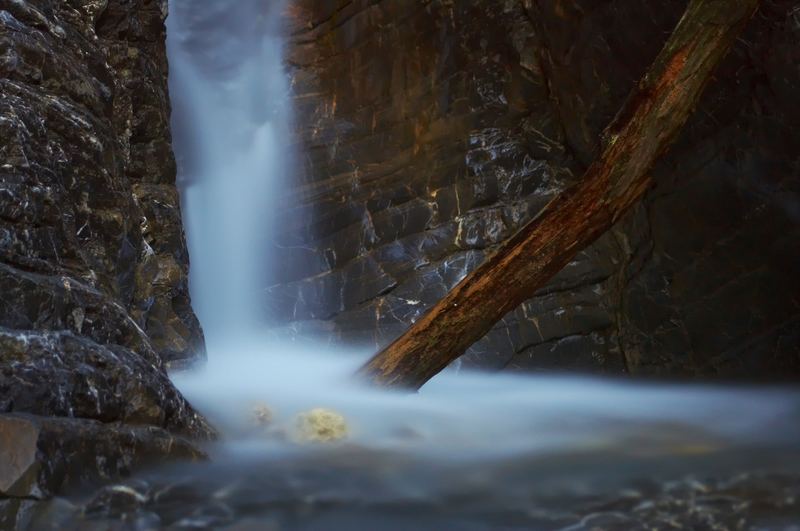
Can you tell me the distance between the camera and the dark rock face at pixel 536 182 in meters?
5.74

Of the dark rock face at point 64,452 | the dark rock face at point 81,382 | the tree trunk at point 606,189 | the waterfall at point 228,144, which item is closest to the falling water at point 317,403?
the waterfall at point 228,144

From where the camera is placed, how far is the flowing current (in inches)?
105

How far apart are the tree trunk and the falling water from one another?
2.09ft

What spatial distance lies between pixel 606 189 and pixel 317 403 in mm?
2201

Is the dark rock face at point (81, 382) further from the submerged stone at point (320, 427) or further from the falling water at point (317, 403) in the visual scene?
the submerged stone at point (320, 427)

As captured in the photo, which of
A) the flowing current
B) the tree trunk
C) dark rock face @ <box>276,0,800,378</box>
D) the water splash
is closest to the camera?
the flowing current

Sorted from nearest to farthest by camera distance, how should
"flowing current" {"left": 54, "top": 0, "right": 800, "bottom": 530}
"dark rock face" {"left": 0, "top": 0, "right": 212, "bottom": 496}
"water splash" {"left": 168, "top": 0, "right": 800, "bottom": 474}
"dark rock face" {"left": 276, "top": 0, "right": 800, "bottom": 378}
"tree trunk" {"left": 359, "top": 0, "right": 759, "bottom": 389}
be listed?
"flowing current" {"left": 54, "top": 0, "right": 800, "bottom": 530} < "dark rock face" {"left": 0, "top": 0, "right": 212, "bottom": 496} < "water splash" {"left": 168, "top": 0, "right": 800, "bottom": 474} < "tree trunk" {"left": 359, "top": 0, "right": 759, "bottom": 389} < "dark rock face" {"left": 276, "top": 0, "right": 800, "bottom": 378}

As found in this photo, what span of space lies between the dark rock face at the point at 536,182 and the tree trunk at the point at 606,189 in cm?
113

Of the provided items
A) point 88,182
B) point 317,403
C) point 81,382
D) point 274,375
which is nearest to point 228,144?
point 274,375

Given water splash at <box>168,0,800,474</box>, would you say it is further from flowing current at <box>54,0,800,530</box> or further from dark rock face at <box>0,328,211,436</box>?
dark rock face at <box>0,328,211,436</box>

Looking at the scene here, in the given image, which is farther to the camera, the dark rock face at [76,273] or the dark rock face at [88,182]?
the dark rock face at [88,182]

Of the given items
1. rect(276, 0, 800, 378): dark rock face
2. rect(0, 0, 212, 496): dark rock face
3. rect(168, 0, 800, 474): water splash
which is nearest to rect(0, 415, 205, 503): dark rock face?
rect(0, 0, 212, 496): dark rock face

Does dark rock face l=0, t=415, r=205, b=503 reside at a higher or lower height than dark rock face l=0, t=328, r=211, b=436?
lower

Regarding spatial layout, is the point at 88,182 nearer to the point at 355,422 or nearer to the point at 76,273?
the point at 76,273
